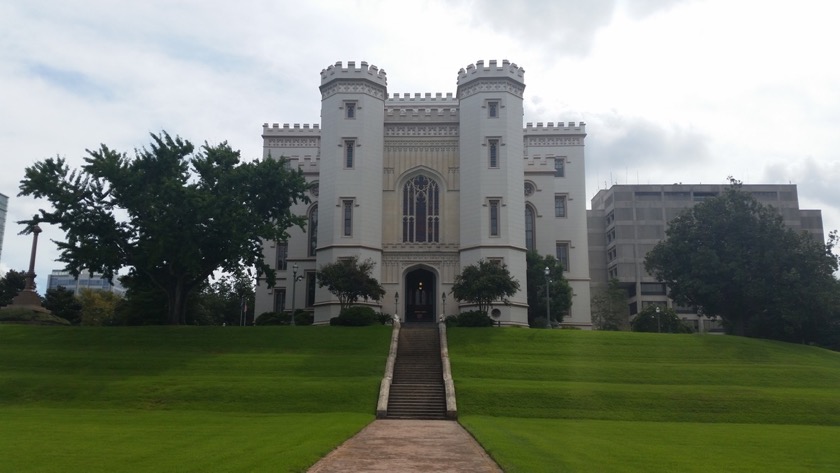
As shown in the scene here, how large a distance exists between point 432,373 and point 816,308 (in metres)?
26.9

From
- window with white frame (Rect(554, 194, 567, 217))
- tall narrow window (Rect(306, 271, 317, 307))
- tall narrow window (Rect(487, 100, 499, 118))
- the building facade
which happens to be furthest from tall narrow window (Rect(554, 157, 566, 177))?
tall narrow window (Rect(306, 271, 317, 307))

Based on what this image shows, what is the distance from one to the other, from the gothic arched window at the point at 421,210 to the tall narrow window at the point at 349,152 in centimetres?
461

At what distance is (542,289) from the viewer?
1997 inches

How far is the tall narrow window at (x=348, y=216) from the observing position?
47.7 m

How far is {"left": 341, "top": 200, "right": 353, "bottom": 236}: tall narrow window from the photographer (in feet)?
156

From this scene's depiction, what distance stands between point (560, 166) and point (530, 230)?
7.45 metres

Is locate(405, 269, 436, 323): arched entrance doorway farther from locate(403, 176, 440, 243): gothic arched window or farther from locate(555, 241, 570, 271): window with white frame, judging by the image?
locate(555, 241, 570, 271): window with white frame

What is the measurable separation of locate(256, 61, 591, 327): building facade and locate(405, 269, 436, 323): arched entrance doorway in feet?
0.24

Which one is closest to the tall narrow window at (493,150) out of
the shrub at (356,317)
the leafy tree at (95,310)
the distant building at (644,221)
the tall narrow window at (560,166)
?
the tall narrow window at (560,166)

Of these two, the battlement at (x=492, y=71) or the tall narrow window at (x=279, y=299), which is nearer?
the battlement at (x=492, y=71)

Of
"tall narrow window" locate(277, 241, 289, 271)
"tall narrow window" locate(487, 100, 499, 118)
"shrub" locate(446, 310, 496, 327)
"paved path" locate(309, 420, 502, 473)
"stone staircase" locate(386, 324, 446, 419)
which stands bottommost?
"paved path" locate(309, 420, 502, 473)

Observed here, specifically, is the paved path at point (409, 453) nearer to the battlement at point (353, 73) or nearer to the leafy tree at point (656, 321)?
→ the battlement at point (353, 73)

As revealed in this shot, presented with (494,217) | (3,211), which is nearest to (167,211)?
(494,217)

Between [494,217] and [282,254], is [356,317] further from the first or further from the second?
[282,254]
